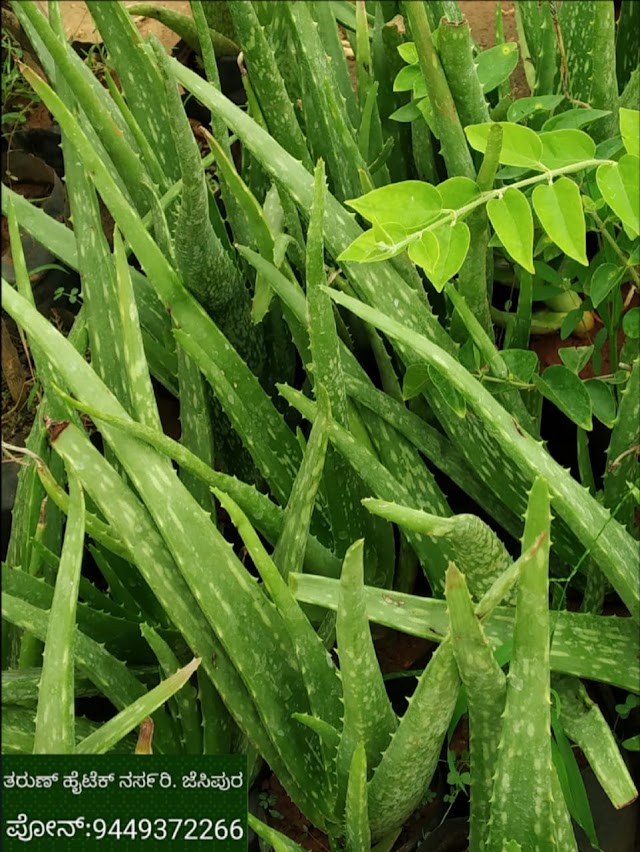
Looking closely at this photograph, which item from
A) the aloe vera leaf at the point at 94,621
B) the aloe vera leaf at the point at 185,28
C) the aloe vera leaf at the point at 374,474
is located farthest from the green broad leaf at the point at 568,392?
the aloe vera leaf at the point at 185,28

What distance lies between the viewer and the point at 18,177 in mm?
1255

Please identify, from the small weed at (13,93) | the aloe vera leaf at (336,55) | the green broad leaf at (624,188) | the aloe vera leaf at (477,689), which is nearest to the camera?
the aloe vera leaf at (477,689)

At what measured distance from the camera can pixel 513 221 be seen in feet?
1.80

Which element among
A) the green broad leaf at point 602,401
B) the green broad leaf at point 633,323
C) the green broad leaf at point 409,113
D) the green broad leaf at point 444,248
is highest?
the green broad leaf at point 409,113

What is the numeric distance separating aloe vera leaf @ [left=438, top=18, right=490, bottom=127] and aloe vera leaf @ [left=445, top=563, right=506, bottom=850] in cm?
39

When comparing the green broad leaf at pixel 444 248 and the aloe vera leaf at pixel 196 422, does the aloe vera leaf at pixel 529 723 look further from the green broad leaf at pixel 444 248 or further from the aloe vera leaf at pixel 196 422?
the aloe vera leaf at pixel 196 422

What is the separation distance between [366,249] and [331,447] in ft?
0.57

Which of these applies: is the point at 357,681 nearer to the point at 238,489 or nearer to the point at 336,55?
the point at 238,489

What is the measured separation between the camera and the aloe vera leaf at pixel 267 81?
660mm

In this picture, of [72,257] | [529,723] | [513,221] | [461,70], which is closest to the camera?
[529,723]

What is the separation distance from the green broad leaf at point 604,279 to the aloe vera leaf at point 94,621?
39cm

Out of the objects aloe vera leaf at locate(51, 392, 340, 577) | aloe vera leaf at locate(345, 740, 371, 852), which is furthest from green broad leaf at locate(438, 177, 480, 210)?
aloe vera leaf at locate(345, 740, 371, 852)

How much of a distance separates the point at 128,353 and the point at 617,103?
421mm

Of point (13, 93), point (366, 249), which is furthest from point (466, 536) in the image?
point (13, 93)
